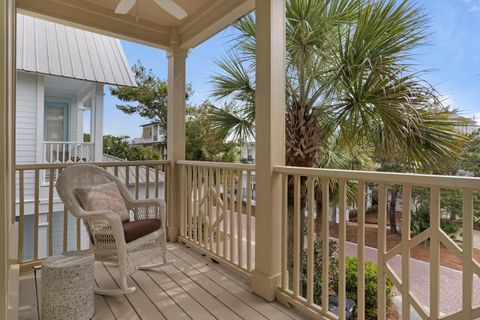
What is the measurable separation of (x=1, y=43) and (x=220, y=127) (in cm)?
255

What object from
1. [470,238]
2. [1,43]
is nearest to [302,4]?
[470,238]

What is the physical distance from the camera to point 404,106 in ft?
7.48

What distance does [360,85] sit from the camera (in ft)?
8.11

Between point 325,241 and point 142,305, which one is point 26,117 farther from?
point 325,241

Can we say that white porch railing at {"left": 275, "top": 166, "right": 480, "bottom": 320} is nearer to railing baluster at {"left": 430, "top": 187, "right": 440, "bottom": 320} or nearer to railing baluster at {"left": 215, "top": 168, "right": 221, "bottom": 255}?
railing baluster at {"left": 430, "top": 187, "right": 440, "bottom": 320}

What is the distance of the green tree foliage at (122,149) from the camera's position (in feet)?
33.1

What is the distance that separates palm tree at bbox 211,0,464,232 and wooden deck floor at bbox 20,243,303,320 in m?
1.37

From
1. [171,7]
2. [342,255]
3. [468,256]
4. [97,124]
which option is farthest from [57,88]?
[468,256]

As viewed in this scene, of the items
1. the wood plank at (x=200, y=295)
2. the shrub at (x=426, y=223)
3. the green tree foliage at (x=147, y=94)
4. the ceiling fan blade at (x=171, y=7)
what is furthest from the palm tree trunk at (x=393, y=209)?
the green tree foliage at (x=147, y=94)

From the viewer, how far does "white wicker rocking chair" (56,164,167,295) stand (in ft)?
7.52

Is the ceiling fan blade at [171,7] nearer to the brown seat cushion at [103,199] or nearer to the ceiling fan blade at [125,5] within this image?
the ceiling fan blade at [125,5]

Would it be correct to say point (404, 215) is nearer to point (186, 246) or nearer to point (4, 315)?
point (4, 315)

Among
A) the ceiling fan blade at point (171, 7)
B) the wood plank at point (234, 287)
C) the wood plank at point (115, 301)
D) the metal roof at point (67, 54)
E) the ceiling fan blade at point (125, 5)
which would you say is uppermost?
the metal roof at point (67, 54)

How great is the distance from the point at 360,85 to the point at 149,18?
251 centimetres
